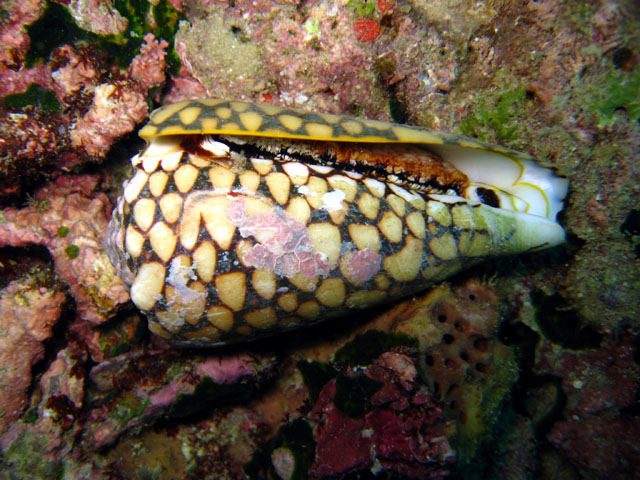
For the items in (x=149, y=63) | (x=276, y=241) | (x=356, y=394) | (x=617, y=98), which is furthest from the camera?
(x=149, y=63)

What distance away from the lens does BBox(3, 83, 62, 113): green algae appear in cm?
229

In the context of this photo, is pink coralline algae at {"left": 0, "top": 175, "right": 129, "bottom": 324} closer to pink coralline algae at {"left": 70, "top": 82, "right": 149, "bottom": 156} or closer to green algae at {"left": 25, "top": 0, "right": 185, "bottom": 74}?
pink coralline algae at {"left": 70, "top": 82, "right": 149, "bottom": 156}

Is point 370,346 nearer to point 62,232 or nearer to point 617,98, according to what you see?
point 617,98

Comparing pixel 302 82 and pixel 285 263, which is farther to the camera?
pixel 302 82

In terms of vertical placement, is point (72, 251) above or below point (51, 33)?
below

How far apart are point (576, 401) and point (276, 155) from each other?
10.8ft

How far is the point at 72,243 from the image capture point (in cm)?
266

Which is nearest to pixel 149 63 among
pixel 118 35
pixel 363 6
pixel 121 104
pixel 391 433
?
pixel 118 35

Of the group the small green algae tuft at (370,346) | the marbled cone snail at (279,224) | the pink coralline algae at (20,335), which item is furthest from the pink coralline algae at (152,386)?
the small green algae tuft at (370,346)

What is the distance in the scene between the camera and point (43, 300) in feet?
8.49

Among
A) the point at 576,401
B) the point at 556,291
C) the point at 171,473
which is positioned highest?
the point at 556,291

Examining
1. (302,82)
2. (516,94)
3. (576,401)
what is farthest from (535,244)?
(302,82)

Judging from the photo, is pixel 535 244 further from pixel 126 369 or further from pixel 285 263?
pixel 126 369

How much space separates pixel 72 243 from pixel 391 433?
8.98 feet
